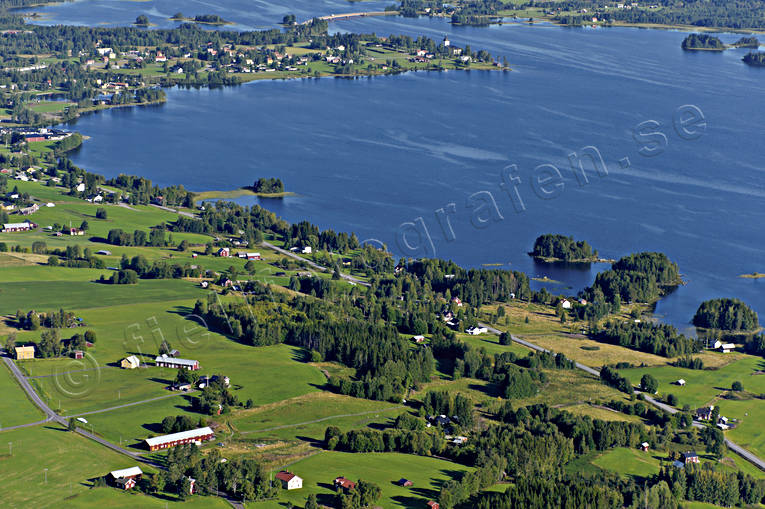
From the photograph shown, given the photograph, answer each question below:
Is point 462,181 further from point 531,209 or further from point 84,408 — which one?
point 84,408

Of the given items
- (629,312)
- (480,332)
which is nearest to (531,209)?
(629,312)

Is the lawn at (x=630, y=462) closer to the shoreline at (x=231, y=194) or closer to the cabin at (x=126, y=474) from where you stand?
the cabin at (x=126, y=474)

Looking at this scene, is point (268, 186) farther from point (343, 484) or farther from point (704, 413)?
point (343, 484)

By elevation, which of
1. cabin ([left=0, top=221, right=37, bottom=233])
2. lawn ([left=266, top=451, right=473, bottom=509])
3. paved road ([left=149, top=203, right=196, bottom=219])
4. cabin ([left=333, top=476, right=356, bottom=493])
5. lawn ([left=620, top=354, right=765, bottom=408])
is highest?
paved road ([left=149, top=203, right=196, bottom=219])

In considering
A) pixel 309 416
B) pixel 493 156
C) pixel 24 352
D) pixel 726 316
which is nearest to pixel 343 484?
pixel 309 416

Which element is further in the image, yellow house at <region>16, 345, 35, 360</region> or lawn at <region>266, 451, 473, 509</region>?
yellow house at <region>16, 345, 35, 360</region>

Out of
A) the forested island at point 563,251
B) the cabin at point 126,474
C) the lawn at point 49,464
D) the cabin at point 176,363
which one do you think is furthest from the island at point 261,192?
the cabin at point 126,474

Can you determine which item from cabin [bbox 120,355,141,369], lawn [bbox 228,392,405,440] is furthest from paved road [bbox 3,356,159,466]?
lawn [bbox 228,392,405,440]

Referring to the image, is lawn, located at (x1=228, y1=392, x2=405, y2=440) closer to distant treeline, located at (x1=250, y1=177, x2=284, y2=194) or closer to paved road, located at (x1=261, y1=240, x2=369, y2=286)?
paved road, located at (x1=261, y1=240, x2=369, y2=286)
